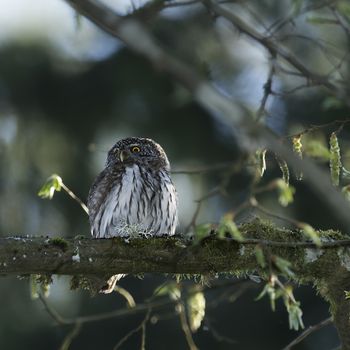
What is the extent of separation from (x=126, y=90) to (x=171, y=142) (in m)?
0.97

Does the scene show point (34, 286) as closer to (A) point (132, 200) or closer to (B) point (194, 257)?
(B) point (194, 257)

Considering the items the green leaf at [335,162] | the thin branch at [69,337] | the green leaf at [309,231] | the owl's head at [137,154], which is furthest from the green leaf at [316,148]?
the owl's head at [137,154]

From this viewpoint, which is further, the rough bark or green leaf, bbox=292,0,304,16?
the rough bark

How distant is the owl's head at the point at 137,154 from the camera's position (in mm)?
7179

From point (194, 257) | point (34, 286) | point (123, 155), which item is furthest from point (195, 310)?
point (123, 155)

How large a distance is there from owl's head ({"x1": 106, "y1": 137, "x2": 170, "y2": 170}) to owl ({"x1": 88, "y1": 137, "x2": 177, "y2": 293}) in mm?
40

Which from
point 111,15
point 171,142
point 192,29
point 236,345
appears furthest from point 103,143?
point 111,15

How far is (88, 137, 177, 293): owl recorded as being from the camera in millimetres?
6535

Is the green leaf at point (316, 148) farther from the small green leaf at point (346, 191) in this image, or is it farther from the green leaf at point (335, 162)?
the small green leaf at point (346, 191)

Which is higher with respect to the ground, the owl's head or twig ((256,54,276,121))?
the owl's head

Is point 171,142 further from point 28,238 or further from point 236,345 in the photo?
point 28,238

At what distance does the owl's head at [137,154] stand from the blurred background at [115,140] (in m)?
2.12

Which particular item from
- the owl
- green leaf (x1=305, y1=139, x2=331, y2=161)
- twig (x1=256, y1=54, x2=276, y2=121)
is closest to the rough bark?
twig (x1=256, y1=54, x2=276, y2=121)

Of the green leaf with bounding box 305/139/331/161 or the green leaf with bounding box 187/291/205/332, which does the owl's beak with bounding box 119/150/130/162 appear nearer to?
the green leaf with bounding box 187/291/205/332
